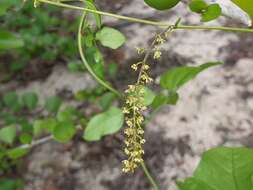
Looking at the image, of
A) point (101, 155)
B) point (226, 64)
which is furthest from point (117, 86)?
point (226, 64)

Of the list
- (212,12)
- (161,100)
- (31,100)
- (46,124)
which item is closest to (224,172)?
(212,12)

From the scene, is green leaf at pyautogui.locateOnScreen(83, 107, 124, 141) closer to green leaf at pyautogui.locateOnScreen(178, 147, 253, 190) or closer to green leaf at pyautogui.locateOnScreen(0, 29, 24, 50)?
green leaf at pyautogui.locateOnScreen(0, 29, 24, 50)

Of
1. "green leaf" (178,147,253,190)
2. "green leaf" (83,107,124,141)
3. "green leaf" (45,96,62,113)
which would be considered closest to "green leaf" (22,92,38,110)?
"green leaf" (45,96,62,113)

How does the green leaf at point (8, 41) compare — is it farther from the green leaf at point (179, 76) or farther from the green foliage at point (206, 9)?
the green foliage at point (206, 9)

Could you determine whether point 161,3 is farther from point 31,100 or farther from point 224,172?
point 31,100

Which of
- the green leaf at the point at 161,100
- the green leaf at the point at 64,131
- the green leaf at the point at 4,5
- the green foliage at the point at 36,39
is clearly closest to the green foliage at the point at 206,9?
the green leaf at the point at 161,100
